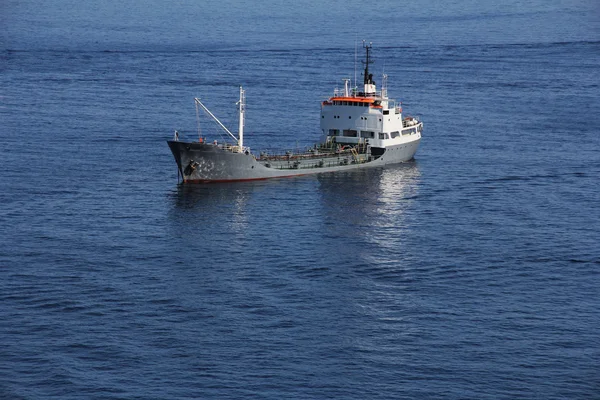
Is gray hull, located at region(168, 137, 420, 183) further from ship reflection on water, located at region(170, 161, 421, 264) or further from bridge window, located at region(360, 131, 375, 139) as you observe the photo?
bridge window, located at region(360, 131, 375, 139)

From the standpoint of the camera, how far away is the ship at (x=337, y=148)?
137 m

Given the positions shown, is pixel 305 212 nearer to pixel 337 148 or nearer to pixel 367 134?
pixel 337 148

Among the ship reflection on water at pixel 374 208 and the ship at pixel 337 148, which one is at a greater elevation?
the ship at pixel 337 148

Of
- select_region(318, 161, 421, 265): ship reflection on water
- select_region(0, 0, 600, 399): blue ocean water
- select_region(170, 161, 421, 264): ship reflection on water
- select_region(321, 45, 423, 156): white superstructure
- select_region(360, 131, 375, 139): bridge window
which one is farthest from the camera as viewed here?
select_region(360, 131, 375, 139): bridge window

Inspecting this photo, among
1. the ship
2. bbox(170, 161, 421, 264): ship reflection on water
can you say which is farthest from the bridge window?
bbox(170, 161, 421, 264): ship reflection on water

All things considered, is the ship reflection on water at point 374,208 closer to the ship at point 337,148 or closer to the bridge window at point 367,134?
the ship at point 337,148

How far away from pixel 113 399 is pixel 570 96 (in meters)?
140

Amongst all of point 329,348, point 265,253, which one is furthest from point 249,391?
point 265,253

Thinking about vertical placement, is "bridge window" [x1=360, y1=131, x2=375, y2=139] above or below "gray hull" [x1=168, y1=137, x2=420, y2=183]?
above

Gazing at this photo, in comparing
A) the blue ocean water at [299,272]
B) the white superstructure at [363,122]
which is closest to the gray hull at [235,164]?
the blue ocean water at [299,272]

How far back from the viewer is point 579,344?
84.9 meters

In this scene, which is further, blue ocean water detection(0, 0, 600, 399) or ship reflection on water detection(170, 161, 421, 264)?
ship reflection on water detection(170, 161, 421, 264)

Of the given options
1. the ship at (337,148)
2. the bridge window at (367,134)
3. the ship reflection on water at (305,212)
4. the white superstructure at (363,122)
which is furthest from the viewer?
the bridge window at (367,134)

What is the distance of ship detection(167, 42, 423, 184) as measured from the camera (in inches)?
5394
